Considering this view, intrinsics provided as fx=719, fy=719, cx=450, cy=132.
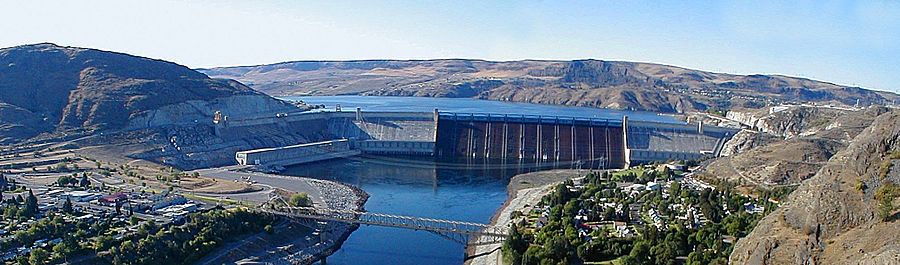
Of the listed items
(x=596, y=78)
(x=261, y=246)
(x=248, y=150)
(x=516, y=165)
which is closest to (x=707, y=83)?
(x=596, y=78)

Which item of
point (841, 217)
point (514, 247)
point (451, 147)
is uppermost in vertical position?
point (841, 217)

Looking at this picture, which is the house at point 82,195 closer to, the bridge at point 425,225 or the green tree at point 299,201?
the bridge at point 425,225

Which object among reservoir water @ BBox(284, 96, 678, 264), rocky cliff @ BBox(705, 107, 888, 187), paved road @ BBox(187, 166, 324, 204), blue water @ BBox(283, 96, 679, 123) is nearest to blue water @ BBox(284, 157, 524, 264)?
reservoir water @ BBox(284, 96, 678, 264)

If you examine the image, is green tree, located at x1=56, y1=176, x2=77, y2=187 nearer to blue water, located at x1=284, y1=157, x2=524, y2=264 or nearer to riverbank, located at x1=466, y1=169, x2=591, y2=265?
blue water, located at x1=284, y1=157, x2=524, y2=264

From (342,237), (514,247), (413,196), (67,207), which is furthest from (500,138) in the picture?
(67,207)

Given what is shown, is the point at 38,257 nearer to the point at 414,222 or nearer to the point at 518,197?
the point at 414,222

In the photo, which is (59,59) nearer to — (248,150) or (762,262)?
(248,150)

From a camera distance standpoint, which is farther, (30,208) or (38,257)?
(30,208)
